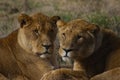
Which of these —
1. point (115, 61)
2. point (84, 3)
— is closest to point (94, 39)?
point (115, 61)

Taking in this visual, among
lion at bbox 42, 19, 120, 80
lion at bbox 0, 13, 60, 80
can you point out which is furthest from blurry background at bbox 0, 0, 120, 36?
lion at bbox 42, 19, 120, 80

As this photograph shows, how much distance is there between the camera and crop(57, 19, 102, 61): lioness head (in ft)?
25.5

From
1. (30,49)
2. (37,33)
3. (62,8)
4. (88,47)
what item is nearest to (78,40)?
(88,47)

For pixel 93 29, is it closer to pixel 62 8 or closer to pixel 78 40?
pixel 78 40

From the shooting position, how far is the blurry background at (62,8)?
1916 centimetres

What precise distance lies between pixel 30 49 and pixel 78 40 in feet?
3.72

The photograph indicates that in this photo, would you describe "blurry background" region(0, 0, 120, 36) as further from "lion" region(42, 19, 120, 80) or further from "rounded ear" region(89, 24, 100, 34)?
"rounded ear" region(89, 24, 100, 34)

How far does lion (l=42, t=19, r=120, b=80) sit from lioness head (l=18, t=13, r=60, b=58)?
423mm

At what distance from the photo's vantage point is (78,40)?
785cm

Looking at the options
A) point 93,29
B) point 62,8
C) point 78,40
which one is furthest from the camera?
point 62,8

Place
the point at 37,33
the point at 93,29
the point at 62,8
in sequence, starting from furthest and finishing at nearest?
the point at 62,8, the point at 37,33, the point at 93,29

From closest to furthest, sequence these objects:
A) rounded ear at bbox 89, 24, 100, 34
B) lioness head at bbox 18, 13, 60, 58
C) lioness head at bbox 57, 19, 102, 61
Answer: lioness head at bbox 57, 19, 102, 61 → rounded ear at bbox 89, 24, 100, 34 → lioness head at bbox 18, 13, 60, 58

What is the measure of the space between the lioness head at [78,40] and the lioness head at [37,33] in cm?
60

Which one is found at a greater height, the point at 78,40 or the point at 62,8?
the point at 78,40
